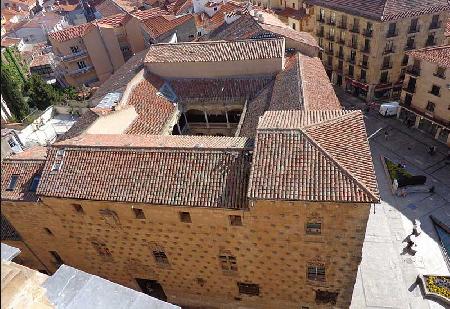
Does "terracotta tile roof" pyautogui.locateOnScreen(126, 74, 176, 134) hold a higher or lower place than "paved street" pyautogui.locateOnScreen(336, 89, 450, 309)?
higher

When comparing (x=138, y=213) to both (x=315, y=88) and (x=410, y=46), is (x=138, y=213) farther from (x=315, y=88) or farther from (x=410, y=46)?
(x=410, y=46)

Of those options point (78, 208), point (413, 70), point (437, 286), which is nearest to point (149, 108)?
point (78, 208)

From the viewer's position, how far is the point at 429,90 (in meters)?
40.9

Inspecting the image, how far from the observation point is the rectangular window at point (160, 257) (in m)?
25.3

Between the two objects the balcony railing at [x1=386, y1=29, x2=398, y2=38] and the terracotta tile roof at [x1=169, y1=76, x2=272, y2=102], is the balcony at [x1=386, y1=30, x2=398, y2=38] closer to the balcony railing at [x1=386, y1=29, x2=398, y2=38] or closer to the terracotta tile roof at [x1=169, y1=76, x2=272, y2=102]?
the balcony railing at [x1=386, y1=29, x2=398, y2=38]

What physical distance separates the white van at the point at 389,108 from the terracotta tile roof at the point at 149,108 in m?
27.7

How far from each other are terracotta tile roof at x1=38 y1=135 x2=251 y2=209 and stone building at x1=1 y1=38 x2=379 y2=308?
67mm

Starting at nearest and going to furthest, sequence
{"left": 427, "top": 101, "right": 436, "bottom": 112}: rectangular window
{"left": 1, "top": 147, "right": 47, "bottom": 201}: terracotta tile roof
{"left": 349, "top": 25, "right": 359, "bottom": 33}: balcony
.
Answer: {"left": 1, "top": 147, "right": 47, "bottom": 201}: terracotta tile roof, {"left": 427, "top": 101, "right": 436, "bottom": 112}: rectangular window, {"left": 349, "top": 25, "right": 359, "bottom": 33}: balcony

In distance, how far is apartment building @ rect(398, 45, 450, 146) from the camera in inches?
1544

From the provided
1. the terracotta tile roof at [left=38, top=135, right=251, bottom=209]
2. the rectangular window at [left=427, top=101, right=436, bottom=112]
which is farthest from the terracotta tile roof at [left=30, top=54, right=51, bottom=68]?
the rectangular window at [left=427, top=101, right=436, bottom=112]

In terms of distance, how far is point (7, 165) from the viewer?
2591cm

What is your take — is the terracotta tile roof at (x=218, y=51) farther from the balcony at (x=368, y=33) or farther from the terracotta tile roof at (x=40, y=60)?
the terracotta tile roof at (x=40, y=60)

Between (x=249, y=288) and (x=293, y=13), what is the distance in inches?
1949

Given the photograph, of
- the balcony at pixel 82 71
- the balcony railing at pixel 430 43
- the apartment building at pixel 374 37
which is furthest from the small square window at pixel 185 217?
the balcony railing at pixel 430 43
